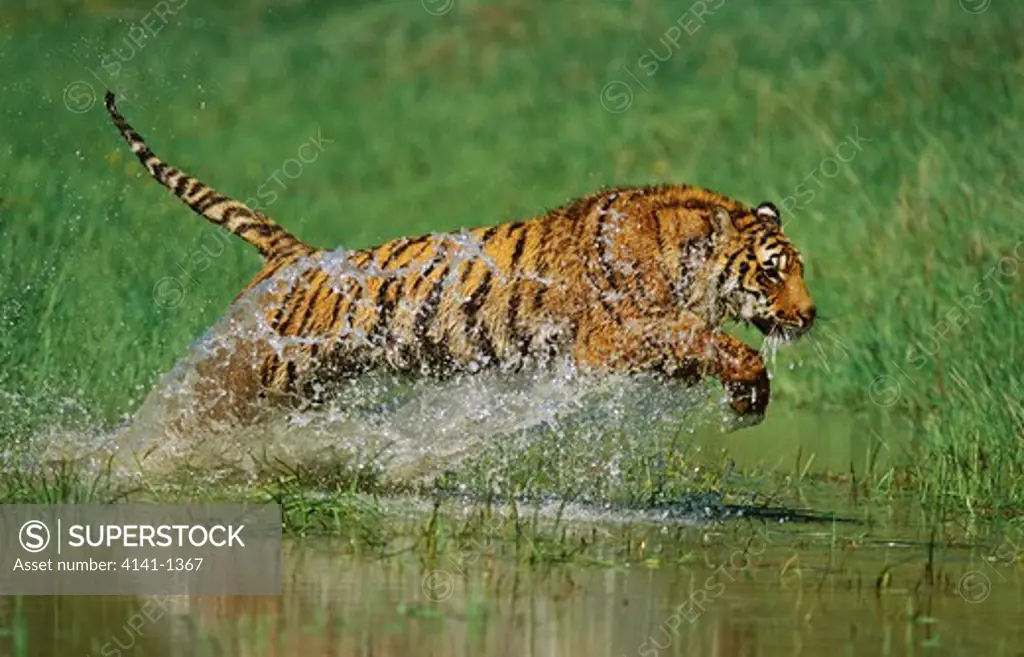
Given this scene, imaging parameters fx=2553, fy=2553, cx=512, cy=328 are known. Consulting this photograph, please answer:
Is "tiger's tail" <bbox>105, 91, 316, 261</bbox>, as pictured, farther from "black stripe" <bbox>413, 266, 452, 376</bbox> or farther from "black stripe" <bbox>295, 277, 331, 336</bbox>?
"black stripe" <bbox>413, 266, 452, 376</bbox>

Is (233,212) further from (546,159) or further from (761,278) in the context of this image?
(546,159)

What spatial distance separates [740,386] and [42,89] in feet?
41.2

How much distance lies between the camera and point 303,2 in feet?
80.2

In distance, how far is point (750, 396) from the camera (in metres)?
9.98

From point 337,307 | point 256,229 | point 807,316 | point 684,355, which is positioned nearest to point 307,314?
point 337,307

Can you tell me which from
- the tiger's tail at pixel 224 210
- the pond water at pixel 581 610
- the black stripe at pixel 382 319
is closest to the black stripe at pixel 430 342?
the black stripe at pixel 382 319

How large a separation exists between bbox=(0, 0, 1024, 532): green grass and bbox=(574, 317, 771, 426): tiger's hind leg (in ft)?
1.30

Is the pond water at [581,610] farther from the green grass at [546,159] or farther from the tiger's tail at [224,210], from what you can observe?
the tiger's tail at [224,210]

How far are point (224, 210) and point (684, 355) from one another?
2.30 m

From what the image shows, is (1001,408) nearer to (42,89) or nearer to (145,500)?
(145,500)

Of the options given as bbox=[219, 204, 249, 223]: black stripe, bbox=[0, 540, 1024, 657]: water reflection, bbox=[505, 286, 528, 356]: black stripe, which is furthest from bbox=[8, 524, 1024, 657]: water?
bbox=[219, 204, 249, 223]: black stripe

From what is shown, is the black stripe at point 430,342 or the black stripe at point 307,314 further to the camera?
the black stripe at point 307,314

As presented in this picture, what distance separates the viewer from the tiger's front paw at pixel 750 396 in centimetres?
998

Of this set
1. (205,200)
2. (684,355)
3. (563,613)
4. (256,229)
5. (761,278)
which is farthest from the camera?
(205,200)
